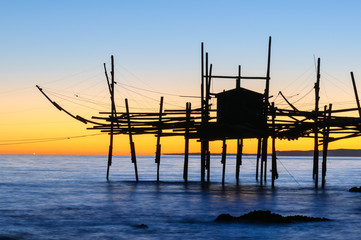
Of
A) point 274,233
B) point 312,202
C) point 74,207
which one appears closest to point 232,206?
point 312,202

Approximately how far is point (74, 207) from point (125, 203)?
292cm

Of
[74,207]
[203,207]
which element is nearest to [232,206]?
[203,207]

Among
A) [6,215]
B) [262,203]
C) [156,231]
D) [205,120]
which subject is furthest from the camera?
[205,120]

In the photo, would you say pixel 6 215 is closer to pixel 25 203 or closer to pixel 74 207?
pixel 74 207

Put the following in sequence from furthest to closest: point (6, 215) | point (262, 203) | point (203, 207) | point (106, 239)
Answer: point (262, 203)
point (203, 207)
point (6, 215)
point (106, 239)

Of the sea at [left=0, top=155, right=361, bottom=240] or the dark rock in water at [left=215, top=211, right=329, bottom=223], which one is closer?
the sea at [left=0, top=155, right=361, bottom=240]

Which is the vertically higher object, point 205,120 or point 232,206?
point 205,120

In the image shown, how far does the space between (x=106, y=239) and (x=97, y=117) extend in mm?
18825

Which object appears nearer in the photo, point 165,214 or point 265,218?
point 265,218

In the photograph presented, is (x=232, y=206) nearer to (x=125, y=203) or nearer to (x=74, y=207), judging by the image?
(x=125, y=203)

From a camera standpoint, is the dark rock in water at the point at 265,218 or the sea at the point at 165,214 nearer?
the sea at the point at 165,214

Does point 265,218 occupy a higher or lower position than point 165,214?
higher

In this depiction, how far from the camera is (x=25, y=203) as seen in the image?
30188 mm

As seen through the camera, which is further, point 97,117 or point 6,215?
point 97,117
